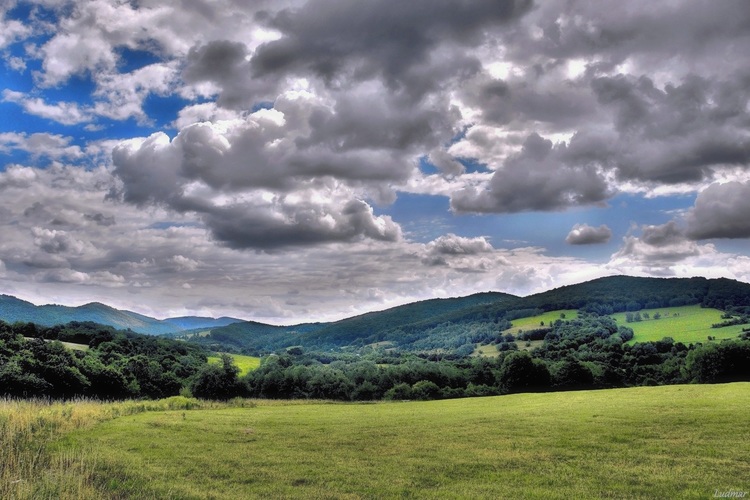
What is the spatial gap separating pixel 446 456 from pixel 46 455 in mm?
20206

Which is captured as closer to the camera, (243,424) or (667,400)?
(243,424)

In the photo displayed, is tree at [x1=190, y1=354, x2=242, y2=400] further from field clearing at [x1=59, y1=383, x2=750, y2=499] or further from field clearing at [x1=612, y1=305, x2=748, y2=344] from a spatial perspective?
field clearing at [x1=612, y1=305, x2=748, y2=344]

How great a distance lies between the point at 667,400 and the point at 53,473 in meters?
43.6

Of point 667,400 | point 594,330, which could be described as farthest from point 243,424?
point 594,330

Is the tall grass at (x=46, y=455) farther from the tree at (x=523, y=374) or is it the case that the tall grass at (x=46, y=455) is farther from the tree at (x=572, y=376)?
the tree at (x=572, y=376)

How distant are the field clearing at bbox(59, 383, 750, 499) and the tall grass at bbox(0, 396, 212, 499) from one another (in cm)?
107

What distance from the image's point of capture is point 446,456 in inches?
896

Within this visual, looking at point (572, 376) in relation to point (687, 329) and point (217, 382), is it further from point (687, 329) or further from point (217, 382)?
point (687, 329)

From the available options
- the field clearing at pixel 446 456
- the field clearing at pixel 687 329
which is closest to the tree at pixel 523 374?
the field clearing at pixel 446 456

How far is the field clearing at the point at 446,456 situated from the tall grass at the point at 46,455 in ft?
3.52

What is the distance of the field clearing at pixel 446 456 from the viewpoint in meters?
17.3

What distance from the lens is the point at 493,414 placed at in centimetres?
3916

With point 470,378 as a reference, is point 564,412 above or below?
above

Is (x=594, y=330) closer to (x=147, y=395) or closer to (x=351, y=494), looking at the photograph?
(x=147, y=395)
